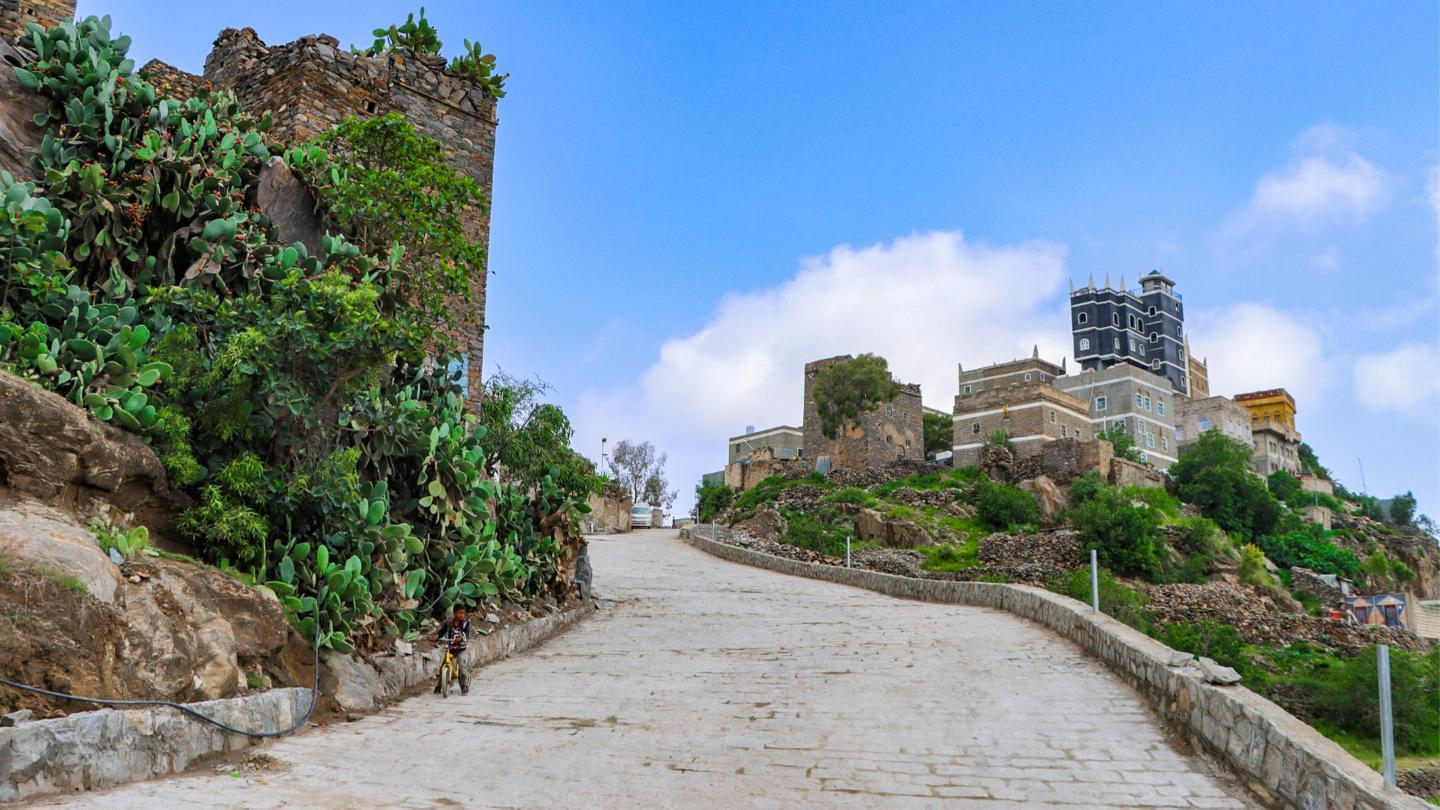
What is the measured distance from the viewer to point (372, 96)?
15102 millimetres

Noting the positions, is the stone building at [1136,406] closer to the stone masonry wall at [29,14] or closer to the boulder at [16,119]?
the stone masonry wall at [29,14]

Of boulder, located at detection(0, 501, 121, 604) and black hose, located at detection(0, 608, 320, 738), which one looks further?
boulder, located at detection(0, 501, 121, 604)

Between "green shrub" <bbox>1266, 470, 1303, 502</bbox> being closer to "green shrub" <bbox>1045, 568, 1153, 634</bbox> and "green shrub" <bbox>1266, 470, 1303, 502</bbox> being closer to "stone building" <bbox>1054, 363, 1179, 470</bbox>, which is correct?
"stone building" <bbox>1054, 363, 1179, 470</bbox>

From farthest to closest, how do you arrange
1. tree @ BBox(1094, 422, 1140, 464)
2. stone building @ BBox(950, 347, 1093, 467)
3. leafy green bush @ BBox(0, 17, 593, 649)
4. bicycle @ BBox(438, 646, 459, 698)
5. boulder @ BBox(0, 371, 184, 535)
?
tree @ BBox(1094, 422, 1140, 464), stone building @ BBox(950, 347, 1093, 467), bicycle @ BBox(438, 646, 459, 698), leafy green bush @ BBox(0, 17, 593, 649), boulder @ BBox(0, 371, 184, 535)

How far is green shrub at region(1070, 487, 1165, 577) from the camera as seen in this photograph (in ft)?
126

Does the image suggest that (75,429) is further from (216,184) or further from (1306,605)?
(1306,605)

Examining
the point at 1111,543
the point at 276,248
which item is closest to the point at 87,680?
the point at 276,248

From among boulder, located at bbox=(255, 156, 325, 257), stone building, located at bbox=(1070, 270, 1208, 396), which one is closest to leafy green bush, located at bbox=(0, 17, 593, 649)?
boulder, located at bbox=(255, 156, 325, 257)

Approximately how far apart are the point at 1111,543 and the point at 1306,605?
11.3 metres

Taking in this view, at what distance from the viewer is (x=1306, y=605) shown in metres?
42.6

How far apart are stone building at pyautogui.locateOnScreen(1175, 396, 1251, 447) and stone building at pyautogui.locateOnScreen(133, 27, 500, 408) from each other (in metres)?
70.3

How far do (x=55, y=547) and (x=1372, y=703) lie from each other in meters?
25.2

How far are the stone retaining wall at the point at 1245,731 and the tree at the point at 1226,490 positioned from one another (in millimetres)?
45579

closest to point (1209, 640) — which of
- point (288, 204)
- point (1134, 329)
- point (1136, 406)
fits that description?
point (288, 204)
